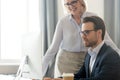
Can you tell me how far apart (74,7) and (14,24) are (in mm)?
1414

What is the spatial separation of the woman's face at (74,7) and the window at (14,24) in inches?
44.0

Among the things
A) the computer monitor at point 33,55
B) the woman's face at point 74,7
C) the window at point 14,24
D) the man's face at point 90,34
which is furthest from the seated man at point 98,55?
the window at point 14,24

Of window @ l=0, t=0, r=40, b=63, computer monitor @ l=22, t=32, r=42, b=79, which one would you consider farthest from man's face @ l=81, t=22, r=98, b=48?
window @ l=0, t=0, r=40, b=63

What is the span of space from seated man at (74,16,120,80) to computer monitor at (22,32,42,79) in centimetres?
39

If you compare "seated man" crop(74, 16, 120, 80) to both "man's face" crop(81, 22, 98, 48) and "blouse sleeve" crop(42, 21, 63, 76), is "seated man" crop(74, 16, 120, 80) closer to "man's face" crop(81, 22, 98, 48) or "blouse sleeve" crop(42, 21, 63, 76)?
Answer: "man's face" crop(81, 22, 98, 48)

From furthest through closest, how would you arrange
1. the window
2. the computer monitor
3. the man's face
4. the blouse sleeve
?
the window, the blouse sleeve, the man's face, the computer monitor

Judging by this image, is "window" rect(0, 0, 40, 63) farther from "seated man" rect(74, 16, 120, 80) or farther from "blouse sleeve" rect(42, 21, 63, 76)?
"seated man" rect(74, 16, 120, 80)

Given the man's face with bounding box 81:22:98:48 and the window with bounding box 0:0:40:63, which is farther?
the window with bounding box 0:0:40:63

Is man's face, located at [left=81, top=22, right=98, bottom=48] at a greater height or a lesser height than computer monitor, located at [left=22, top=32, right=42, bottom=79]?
greater

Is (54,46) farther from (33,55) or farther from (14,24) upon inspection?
(14,24)

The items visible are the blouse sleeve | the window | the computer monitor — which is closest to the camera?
the computer monitor

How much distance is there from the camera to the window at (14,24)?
3.75m

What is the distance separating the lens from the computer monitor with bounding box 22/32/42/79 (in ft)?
6.18

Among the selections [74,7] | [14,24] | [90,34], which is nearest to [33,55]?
[90,34]
